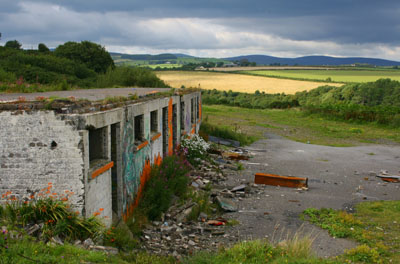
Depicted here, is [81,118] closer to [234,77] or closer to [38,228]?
[38,228]

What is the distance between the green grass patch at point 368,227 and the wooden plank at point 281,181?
224 centimetres

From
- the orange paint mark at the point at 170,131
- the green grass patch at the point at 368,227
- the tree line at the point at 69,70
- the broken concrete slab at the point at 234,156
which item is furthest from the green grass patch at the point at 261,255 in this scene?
the broken concrete slab at the point at 234,156

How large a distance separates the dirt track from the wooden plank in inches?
11.4

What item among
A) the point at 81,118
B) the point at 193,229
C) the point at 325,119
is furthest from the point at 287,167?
the point at 325,119

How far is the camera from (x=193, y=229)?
9.26 metres

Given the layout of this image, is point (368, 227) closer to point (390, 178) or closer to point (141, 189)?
point (141, 189)

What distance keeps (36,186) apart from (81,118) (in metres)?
1.44

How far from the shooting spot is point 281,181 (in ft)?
44.9

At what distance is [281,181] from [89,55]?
3484cm

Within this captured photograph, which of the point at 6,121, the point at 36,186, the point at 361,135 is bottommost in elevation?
the point at 361,135

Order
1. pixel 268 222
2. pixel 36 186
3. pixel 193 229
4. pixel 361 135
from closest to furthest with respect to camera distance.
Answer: pixel 36 186 < pixel 193 229 < pixel 268 222 < pixel 361 135

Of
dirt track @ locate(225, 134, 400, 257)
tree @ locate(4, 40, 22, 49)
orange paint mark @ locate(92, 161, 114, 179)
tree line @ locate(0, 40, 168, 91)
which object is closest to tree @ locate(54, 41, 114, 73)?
tree line @ locate(0, 40, 168, 91)

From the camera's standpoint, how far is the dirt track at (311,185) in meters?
9.41

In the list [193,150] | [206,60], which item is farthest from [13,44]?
[206,60]
